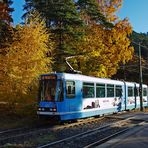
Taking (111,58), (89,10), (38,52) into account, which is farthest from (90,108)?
(89,10)

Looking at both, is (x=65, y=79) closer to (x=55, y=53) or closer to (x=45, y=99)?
(x=45, y=99)

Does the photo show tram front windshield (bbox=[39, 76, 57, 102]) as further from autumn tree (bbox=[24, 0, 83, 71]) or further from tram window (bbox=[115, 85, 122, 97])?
autumn tree (bbox=[24, 0, 83, 71])

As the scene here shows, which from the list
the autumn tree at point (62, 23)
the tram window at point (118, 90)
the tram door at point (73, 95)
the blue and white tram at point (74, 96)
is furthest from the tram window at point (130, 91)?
the tram door at point (73, 95)

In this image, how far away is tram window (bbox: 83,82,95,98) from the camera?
2523 cm

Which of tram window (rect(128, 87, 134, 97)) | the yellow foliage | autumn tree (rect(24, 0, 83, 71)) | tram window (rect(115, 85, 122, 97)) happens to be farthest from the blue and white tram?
the yellow foliage

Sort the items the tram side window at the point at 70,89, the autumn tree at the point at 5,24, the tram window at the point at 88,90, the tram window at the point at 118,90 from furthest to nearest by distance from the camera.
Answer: the tram window at the point at 118,90, the autumn tree at the point at 5,24, the tram window at the point at 88,90, the tram side window at the point at 70,89

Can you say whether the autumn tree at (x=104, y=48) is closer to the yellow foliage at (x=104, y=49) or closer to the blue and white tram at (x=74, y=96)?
the yellow foliage at (x=104, y=49)

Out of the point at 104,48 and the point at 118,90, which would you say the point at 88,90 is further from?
the point at 104,48

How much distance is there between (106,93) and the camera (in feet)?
96.1

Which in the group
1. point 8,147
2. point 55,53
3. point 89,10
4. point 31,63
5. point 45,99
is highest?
point 89,10

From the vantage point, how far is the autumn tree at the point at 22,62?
24.7 metres

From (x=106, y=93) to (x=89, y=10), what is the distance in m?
17.2

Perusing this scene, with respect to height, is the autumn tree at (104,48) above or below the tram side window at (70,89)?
above

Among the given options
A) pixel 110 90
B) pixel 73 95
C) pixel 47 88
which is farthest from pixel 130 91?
pixel 47 88
